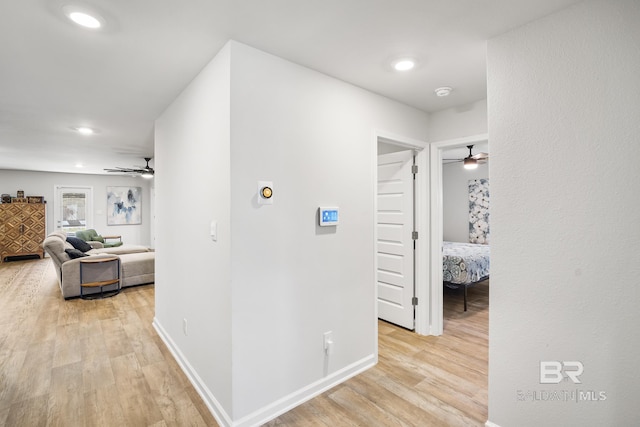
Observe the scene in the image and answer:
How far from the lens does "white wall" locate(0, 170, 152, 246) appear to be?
302 inches

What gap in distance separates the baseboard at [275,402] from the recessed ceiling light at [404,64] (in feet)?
7.54

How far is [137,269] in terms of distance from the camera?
17.2 feet

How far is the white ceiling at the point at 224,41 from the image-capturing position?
4.98 ft

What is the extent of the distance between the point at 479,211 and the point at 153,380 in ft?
19.8

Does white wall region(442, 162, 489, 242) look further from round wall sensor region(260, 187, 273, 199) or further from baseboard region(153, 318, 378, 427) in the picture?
round wall sensor region(260, 187, 273, 199)

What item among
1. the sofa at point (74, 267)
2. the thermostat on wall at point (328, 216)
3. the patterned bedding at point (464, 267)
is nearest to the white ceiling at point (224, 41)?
the thermostat on wall at point (328, 216)

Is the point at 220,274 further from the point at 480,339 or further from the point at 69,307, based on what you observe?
the point at 69,307

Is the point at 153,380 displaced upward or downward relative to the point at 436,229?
downward

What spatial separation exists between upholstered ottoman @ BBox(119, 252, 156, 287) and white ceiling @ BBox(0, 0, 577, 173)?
285 cm

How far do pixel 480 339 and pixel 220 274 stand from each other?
2746 millimetres

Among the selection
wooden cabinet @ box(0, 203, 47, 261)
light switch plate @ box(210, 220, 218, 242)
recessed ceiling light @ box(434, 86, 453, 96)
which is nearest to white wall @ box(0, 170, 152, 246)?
wooden cabinet @ box(0, 203, 47, 261)

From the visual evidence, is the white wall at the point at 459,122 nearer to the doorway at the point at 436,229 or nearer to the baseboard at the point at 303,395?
the doorway at the point at 436,229

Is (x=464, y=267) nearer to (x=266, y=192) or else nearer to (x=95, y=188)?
(x=266, y=192)

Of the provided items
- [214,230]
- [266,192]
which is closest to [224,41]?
[266,192]
